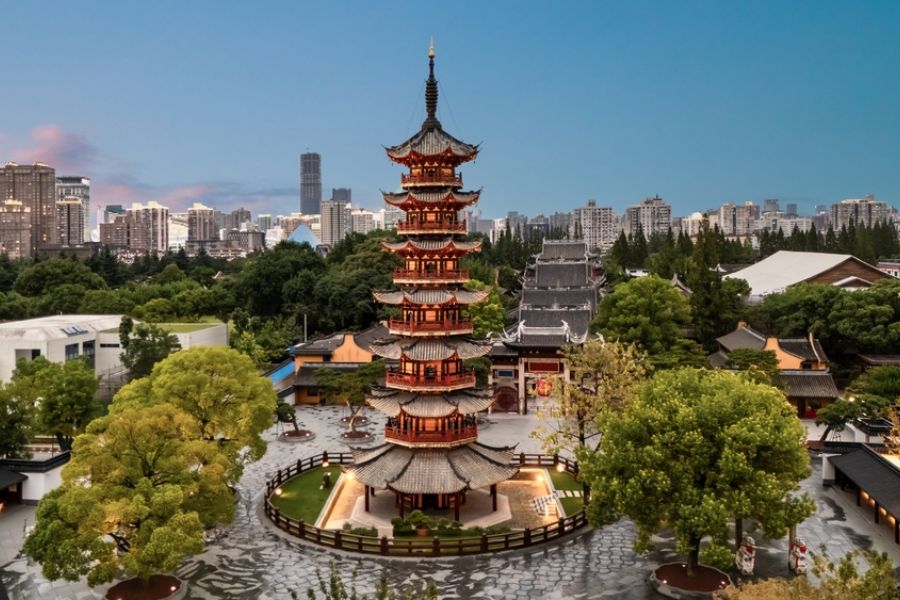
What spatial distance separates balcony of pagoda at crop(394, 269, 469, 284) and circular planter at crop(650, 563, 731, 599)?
12.4 m

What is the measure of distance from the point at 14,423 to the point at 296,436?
13.6m

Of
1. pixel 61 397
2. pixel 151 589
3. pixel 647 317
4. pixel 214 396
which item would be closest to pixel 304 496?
pixel 214 396

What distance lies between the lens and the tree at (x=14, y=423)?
99.8ft

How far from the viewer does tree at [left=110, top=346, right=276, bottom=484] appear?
95.2 ft

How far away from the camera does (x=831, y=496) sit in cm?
3033

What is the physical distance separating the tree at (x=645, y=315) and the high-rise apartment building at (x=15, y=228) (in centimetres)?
13943

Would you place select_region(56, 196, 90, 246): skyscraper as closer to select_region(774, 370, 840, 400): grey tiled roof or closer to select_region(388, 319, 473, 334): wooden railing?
select_region(388, 319, 473, 334): wooden railing

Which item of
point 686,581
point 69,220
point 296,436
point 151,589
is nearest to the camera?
point 151,589

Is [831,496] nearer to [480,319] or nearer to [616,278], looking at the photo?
[480,319]

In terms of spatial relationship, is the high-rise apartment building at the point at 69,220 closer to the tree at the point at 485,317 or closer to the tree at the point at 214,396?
the tree at the point at 485,317

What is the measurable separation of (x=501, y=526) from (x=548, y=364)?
20.2m

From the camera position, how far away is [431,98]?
3061 centimetres

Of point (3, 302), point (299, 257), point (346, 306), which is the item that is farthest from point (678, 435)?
point (3, 302)

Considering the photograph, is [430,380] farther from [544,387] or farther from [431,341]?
[544,387]
